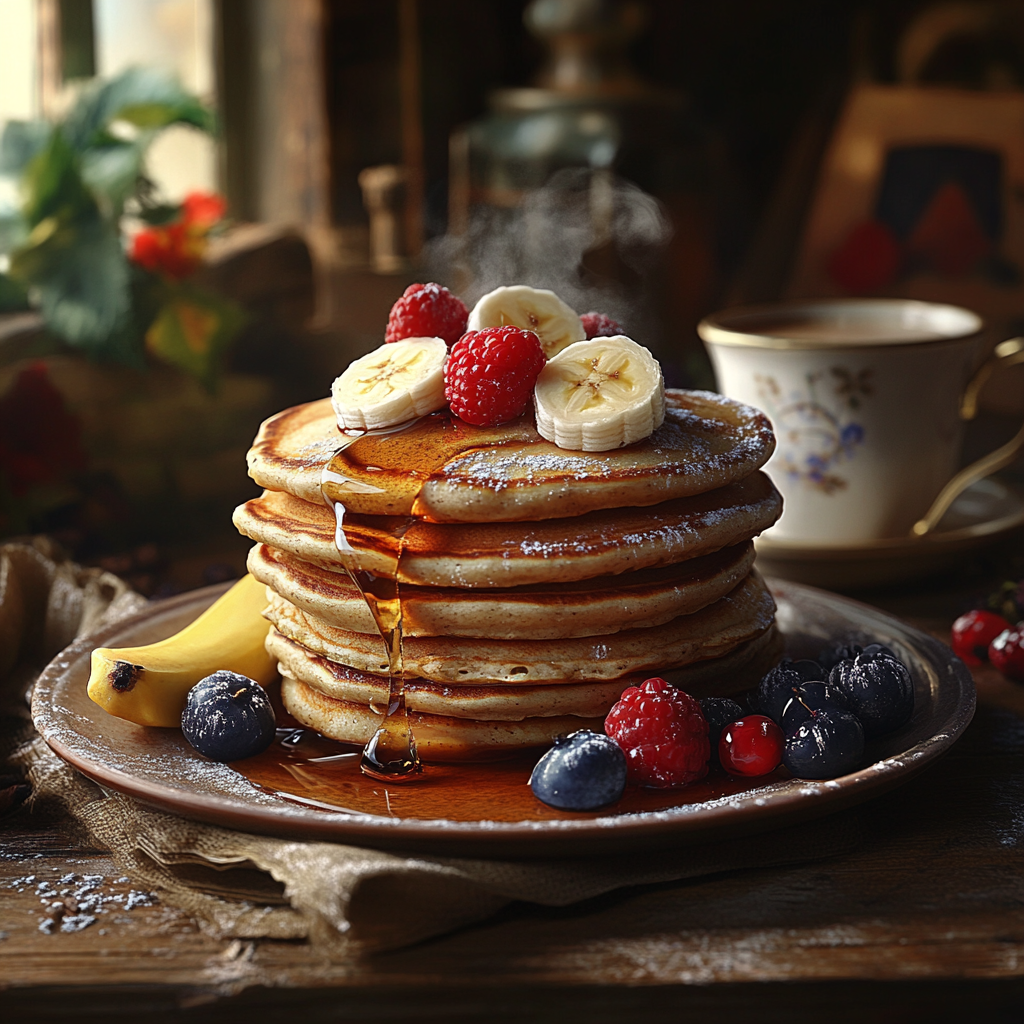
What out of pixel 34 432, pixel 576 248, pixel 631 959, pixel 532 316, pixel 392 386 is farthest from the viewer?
pixel 576 248

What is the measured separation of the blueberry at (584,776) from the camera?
3.30 feet

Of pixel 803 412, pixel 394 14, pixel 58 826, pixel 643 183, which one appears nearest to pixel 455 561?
pixel 58 826

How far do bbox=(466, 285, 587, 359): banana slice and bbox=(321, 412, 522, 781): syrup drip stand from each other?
0.16 m

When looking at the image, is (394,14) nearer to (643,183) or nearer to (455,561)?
(643,183)

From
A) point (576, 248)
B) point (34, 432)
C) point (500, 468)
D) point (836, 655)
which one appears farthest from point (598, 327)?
point (576, 248)

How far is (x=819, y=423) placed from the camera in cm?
168

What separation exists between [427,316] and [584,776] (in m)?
0.54

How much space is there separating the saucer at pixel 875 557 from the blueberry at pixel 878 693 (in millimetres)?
475

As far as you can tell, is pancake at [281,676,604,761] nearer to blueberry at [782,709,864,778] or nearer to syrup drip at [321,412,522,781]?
syrup drip at [321,412,522,781]

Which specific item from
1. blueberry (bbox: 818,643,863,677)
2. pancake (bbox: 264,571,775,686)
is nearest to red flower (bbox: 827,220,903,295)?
blueberry (bbox: 818,643,863,677)

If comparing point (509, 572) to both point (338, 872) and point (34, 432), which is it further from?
point (34, 432)

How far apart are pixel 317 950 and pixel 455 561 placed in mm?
351

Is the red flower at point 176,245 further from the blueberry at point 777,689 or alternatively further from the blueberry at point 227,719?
the blueberry at point 777,689

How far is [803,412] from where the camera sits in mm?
1675
